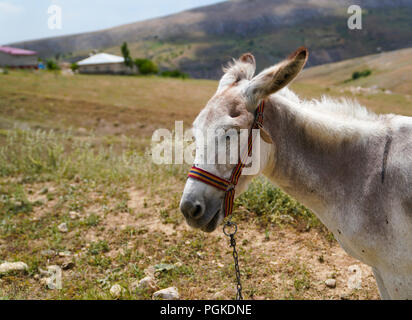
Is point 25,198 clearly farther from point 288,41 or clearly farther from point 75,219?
point 288,41

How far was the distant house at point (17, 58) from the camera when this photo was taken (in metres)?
67.4

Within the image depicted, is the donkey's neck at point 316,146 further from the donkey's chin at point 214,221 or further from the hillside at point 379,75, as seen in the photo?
the hillside at point 379,75

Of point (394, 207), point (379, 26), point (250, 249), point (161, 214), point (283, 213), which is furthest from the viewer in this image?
point (379, 26)

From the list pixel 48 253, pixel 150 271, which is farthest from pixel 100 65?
pixel 150 271

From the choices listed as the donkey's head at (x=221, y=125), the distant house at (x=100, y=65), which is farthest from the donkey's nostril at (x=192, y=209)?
the distant house at (x=100, y=65)

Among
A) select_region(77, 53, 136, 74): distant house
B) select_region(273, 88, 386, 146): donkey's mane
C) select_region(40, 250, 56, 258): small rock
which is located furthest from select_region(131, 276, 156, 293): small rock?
select_region(77, 53, 136, 74): distant house

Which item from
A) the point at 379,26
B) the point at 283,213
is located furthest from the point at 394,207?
the point at 379,26

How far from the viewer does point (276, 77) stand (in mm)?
2414

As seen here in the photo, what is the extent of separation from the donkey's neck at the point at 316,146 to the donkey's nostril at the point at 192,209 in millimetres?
795

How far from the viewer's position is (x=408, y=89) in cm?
5803

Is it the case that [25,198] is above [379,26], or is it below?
below

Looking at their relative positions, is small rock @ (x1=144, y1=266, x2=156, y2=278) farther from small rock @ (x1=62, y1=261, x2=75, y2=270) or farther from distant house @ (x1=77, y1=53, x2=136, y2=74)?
distant house @ (x1=77, y1=53, x2=136, y2=74)

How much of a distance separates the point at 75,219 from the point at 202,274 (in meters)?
3.03

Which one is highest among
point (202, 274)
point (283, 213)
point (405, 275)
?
point (405, 275)
